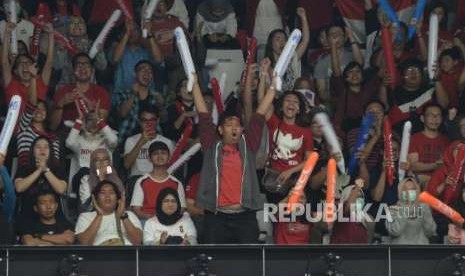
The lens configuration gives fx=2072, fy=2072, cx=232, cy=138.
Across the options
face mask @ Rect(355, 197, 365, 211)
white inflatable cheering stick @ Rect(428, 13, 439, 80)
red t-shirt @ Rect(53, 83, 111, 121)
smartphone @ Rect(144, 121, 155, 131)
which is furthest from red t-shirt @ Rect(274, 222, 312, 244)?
white inflatable cheering stick @ Rect(428, 13, 439, 80)

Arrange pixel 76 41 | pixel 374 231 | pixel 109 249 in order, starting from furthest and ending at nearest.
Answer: pixel 76 41 → pixel 374 231 → pixel 109 249

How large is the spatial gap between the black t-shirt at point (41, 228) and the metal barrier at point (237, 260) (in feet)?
2.64

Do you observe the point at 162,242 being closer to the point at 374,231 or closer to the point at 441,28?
the point at 374,231

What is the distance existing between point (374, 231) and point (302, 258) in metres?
1.59

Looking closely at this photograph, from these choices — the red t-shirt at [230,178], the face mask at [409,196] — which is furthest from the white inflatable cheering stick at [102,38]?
the face mask at [409,196]

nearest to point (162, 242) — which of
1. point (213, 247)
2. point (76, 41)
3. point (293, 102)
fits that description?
point (213, 247)

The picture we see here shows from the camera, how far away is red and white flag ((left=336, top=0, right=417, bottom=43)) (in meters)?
23.4

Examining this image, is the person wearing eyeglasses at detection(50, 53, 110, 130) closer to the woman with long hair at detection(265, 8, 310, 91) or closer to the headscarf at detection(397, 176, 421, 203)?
the woman with long hair at detection(265, 8, 310, 91)

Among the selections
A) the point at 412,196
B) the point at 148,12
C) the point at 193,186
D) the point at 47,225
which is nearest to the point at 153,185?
the point at 193,186

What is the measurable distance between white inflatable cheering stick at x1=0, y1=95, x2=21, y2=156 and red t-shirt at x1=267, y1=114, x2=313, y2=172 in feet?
8.57

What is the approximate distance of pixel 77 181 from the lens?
2042 cm

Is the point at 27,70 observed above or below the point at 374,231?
above

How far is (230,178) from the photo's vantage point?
767 inches

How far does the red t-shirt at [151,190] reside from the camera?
2016cm
